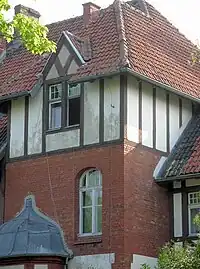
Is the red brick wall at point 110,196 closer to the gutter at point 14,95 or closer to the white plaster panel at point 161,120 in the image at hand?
the white plaster panel at point 161,120

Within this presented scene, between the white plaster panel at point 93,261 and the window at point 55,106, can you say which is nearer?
the white plaster panel at point 93,261

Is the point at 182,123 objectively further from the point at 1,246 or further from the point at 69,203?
the point at 1,246

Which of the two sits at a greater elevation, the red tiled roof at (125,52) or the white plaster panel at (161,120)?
the red tiled roof at (125,52)

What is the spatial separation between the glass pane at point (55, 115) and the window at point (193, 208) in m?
4.94

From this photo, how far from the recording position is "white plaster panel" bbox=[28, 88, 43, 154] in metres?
27.2

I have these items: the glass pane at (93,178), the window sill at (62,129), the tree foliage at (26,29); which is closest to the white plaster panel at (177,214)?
the glass pane at (93,178)

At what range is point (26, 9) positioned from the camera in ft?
111

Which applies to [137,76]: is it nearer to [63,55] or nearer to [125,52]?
[125,52]

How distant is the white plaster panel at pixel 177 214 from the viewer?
2625cm

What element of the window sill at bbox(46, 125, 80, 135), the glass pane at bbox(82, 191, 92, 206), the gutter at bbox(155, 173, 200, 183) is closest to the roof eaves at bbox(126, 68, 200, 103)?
the window sill at bbox(46, 125, 80, 135)

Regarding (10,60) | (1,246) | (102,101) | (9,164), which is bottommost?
(1,246)

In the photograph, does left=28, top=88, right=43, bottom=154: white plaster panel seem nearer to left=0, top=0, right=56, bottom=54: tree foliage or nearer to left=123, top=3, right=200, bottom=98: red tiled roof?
left=123, top=3, right=200, bottom=98: red tiled roof

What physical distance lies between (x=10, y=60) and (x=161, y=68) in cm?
658

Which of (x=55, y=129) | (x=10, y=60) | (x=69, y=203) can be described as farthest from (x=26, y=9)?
(x=69, y=203)
